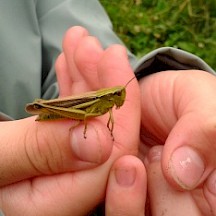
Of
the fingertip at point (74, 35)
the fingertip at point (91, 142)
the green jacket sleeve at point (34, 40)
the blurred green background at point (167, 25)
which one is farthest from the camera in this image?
the blurred green background at point (167, 25)

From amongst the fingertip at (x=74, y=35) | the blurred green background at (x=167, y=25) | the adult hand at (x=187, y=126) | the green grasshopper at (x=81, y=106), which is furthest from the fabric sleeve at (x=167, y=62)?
the blurred green background at (x=167, y=25)

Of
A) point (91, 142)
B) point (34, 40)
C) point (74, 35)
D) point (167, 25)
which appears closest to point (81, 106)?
point (91, 142)

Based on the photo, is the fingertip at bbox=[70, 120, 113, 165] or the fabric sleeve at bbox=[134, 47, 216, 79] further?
the fabric sleeve at bbox=[134, 47, 216, 79]

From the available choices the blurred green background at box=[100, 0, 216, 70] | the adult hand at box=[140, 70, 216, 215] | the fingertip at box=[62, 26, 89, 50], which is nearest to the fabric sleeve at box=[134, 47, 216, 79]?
the adult hand at box=[140, 70, 216, 215]

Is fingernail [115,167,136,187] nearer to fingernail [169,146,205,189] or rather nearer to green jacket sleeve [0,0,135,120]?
fingernail [169,146,205,189]

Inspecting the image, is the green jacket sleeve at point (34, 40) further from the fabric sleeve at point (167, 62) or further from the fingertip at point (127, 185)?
the fingertip at point (127, 185)

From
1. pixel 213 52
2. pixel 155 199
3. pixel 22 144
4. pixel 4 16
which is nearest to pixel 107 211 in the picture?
pixel 155 199

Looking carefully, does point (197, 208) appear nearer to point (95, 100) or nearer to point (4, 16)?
point (95, 100)
